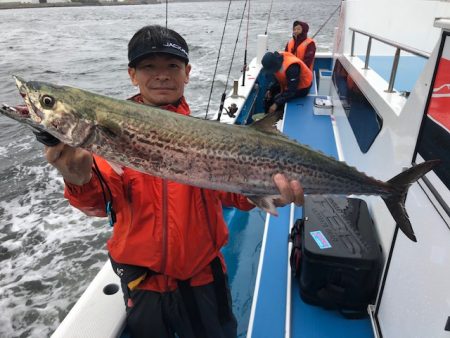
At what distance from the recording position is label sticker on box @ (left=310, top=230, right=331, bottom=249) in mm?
2809

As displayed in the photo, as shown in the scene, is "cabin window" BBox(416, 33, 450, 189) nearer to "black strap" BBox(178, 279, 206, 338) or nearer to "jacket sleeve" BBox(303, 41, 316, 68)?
"black strap" BBox(178, 279, 206, 338)

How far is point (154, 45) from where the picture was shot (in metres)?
1.95

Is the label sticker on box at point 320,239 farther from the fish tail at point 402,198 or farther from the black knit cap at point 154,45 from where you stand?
the black knit cap at point 154,45

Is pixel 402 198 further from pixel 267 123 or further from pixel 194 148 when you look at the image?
pixel 194 148

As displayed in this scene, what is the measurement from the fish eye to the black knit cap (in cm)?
54

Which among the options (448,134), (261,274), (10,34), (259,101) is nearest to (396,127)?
(448,134)

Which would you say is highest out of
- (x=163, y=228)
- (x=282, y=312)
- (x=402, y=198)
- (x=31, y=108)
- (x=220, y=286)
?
(x=31, y=108)

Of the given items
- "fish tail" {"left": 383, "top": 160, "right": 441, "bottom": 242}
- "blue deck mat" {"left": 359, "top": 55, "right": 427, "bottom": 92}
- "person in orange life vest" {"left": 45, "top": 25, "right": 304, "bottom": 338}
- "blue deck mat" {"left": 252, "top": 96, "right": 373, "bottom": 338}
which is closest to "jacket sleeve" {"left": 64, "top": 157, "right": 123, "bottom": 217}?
"person in orange life vest" {"left": 45, "top": 25, "right": 304, "bottom": 338}

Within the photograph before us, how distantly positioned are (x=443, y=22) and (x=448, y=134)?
1.88 ft

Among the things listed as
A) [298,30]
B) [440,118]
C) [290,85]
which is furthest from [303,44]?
[440,118]

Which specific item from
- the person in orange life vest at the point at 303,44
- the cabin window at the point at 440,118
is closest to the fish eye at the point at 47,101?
the cabin window at the point at 440,118

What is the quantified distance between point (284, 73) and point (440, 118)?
5966 millimetres

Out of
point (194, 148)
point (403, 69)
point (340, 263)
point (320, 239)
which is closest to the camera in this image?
point (194, 148)

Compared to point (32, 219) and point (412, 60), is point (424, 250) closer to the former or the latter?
point (412, 60)
